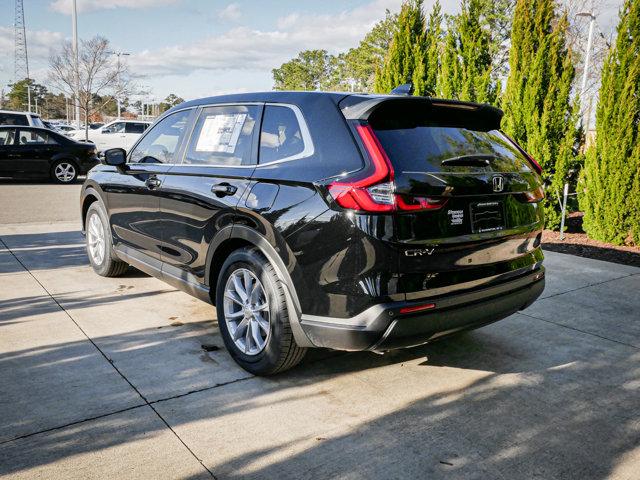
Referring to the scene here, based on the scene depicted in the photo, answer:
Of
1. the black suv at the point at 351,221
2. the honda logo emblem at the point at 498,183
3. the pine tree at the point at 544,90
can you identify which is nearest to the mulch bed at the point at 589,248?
the pine tree at the point at 544,90

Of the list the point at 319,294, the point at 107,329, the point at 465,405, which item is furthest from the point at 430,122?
the point at 107,329

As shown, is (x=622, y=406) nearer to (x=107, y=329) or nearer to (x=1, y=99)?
(x=107, y=329)

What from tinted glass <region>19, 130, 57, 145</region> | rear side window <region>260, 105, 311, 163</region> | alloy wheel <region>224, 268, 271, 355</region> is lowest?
alloy wheel <region>224, 268, 271, 355</region>

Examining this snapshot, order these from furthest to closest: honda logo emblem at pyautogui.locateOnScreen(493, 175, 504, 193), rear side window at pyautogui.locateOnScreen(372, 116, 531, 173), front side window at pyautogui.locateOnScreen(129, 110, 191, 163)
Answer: front side window at pyautogui.locateOnScreen(129, 110, 191, 163) < honda logo emblem at pyautogui.locateOnScreen(493, 175, 504, 193) < rear side window at pyautogui.locateOnScreen(372, 116, 531, 173)

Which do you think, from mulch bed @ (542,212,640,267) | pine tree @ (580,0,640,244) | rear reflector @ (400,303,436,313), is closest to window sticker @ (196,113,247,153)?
rear reflector @ (400,303,436,313)

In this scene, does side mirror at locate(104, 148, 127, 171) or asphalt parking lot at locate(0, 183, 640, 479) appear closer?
asphalt parking lot at locate(0, 183, 640, 479)

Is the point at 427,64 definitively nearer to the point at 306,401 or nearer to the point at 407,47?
the point at 407,47

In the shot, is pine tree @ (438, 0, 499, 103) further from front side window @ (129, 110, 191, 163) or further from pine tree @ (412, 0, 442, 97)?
front side window @ (129, 110, 191, 163)

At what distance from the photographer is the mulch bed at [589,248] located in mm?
7551

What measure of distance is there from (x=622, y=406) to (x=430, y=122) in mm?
2085

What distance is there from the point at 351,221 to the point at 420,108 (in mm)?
920

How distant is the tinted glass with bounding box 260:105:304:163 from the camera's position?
10.8ft

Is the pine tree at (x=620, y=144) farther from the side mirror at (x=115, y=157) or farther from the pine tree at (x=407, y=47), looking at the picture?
the side mirror at (x=115, y=157)

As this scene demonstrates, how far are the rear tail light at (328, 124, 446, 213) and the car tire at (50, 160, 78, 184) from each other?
14.2 meters
